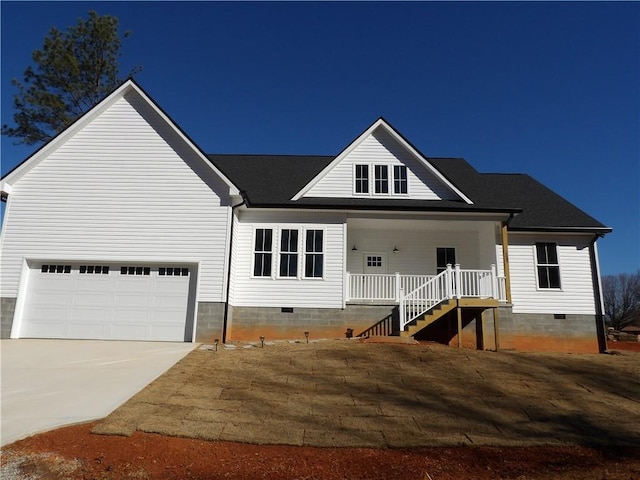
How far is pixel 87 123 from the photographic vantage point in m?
14.5

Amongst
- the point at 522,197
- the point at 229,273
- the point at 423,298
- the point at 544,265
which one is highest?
the point at 522,197

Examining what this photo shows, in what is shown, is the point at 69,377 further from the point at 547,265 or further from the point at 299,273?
the point at 547,265

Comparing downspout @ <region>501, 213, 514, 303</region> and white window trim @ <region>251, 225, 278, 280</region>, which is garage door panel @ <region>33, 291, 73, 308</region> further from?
downspout @ <region>501, 213, 514, 303</region>

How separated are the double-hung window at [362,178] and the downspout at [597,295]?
28.2 ft

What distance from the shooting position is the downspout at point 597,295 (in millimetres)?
15195

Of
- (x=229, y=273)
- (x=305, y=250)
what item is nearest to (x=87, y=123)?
(x=229, y=273)

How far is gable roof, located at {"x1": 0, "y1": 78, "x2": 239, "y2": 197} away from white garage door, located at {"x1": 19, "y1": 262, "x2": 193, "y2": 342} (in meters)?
3.02

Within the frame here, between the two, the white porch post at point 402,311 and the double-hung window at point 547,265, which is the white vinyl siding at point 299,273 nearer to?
the white porch post at point 402,311

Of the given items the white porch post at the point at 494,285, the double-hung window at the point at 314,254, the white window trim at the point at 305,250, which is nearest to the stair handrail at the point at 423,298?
the white porch post at the point at 494,285

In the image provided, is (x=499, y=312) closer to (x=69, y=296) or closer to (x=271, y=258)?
(x=271, y=258)

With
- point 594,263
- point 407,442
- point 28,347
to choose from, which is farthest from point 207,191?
point 594,263

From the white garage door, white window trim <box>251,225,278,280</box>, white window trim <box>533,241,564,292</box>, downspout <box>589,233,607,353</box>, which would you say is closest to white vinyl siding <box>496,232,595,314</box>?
white window trim <box>533,241,564,292</box>

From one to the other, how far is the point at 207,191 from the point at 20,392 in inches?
312

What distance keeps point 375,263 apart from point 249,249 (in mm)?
5193
